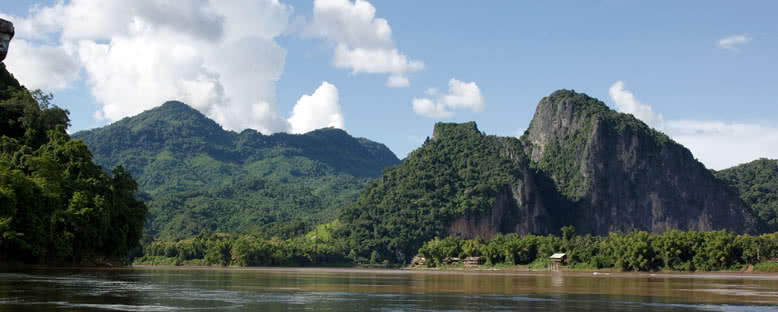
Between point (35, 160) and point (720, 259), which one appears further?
point (720, 259)

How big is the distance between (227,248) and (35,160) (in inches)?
3896

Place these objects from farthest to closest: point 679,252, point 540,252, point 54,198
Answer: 1. point 540,252
2. point 679,252
3. point 54,198

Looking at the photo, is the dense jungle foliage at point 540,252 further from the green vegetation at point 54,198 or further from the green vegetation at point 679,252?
the green vegetation at point 54,198

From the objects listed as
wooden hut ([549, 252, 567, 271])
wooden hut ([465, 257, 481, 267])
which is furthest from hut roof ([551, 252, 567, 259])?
wooden hut ([465, 257, 481, 267])

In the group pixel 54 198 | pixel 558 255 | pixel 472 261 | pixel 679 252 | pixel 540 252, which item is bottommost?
pixel 472 261

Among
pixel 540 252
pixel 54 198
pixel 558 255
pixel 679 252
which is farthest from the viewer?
pixel 540 252

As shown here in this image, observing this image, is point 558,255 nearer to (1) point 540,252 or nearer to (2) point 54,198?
(1) point 540,252

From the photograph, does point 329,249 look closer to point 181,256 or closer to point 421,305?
point 181,256

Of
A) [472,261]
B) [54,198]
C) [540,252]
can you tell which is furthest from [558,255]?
[54,198]

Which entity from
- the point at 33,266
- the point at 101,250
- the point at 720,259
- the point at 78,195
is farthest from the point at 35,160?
the point at 720,259

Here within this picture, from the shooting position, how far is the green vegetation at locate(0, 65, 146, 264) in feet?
175

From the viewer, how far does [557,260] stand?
136625 millimetres

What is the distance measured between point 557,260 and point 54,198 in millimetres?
98098

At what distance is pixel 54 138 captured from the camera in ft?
232
